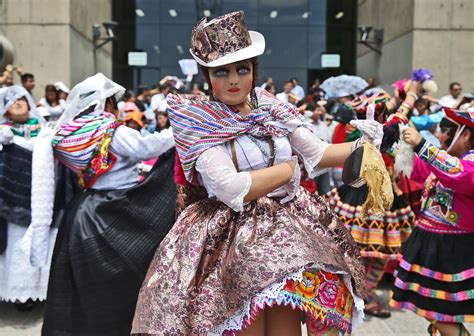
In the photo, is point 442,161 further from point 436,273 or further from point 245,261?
point 245,261

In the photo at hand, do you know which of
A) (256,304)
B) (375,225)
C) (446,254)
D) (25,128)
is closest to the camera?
(256,304)

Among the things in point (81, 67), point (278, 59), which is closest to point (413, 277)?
point (81, 67)

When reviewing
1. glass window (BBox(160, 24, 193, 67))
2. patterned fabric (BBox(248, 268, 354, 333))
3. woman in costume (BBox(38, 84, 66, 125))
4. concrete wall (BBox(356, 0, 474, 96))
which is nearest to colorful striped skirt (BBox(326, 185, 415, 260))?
patterned fabric (BBox(248, 268, 354, 333))

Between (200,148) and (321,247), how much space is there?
1.96 ft

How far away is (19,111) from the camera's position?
16.6 feet

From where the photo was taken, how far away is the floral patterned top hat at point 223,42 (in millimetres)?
2361

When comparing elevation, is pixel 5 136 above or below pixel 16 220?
above

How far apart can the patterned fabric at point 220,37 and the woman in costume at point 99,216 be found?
1.40 m

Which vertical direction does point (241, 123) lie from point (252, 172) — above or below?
above

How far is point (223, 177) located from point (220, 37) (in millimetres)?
563

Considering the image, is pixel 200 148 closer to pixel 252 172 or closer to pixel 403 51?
pixel 252 172

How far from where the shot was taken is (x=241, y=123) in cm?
238

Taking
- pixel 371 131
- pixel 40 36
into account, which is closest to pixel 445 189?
pixel 371 131

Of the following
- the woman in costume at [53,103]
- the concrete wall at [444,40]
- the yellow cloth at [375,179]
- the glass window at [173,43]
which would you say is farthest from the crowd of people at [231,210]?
the glass window at [173,43]
